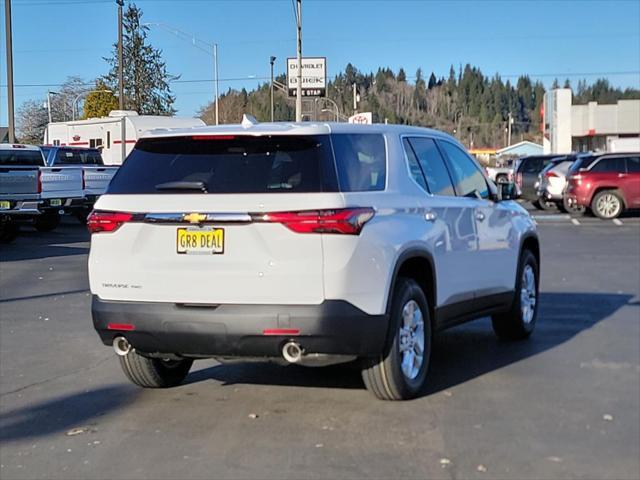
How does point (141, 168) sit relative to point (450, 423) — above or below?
above

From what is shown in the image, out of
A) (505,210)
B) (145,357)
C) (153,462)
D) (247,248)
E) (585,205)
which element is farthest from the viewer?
(585,205)

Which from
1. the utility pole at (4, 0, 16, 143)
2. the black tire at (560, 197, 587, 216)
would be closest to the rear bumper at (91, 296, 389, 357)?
the black tire at (560, 197, 587, 216)

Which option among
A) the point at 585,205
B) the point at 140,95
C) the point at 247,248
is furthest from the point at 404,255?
the point at 140,95

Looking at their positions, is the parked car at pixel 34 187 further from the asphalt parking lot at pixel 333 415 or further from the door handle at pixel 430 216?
the door handle at pixel 430 216

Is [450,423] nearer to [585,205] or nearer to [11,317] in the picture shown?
[11,317]

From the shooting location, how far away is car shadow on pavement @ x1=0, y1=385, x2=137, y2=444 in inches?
226

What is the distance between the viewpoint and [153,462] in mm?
5059

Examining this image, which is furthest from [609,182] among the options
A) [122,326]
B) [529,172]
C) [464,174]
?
[122,326]

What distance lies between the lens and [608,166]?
24.3 metres

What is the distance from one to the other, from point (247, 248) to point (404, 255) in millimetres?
1096

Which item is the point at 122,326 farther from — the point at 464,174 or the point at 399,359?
the point at 464,174

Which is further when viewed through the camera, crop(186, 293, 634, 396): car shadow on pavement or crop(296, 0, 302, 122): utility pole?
crop(296, 0, 302, 122): utility pole

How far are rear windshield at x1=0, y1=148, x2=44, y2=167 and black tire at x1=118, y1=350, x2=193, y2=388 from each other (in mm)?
14703

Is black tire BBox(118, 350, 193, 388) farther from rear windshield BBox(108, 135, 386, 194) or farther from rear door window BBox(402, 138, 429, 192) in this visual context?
rear door window BBox(402, 138, 429, 192)
